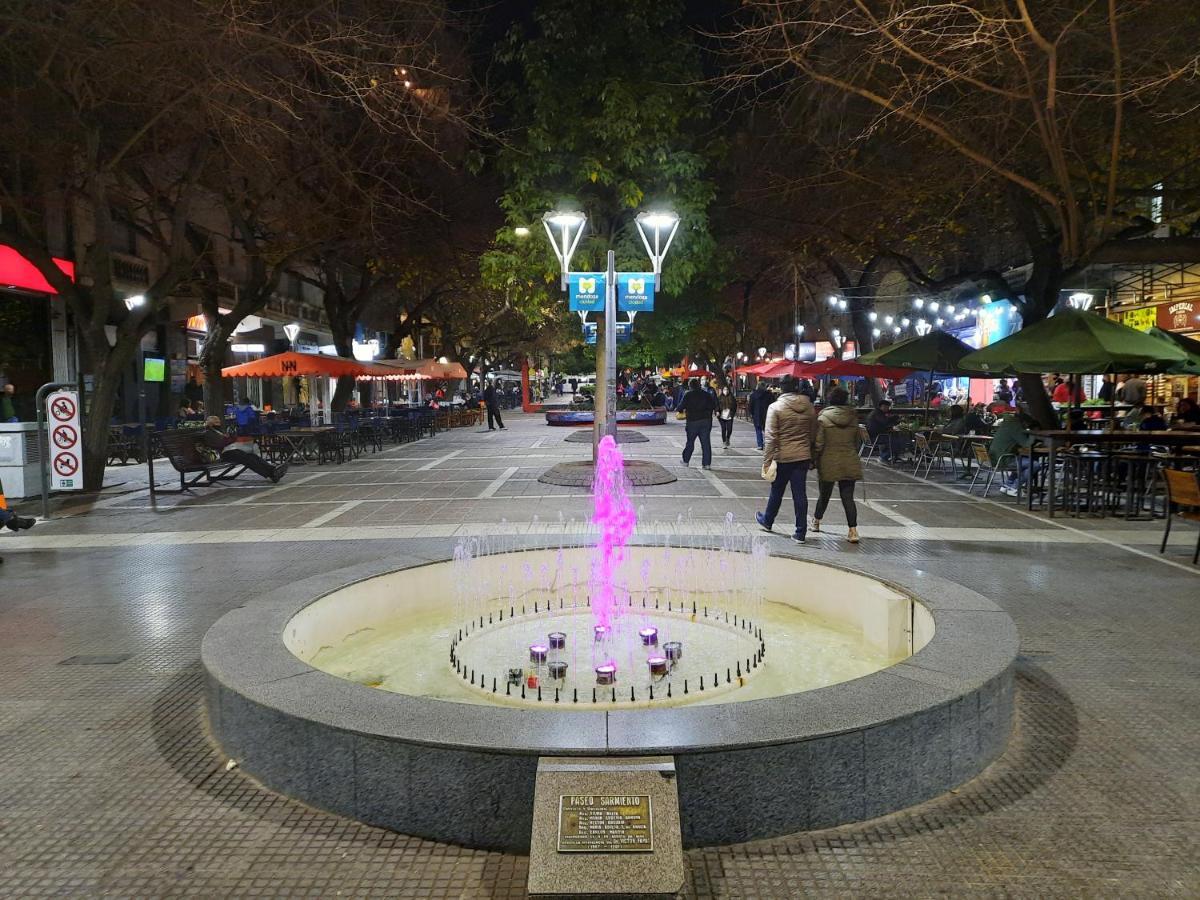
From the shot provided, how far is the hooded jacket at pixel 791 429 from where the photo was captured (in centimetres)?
901

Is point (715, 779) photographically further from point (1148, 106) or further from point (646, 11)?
point (646, 11)

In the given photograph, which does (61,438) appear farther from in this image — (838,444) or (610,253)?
(838,444)

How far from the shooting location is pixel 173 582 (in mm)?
7727

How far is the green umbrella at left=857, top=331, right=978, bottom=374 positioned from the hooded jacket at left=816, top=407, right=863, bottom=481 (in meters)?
7.18

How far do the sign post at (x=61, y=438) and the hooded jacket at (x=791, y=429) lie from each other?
980cm

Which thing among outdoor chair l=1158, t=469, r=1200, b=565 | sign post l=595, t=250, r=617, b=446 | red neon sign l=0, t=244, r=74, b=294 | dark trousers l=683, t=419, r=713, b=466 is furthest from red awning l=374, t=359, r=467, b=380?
outdoor chair l=1158, t=469, r=1200, b=565

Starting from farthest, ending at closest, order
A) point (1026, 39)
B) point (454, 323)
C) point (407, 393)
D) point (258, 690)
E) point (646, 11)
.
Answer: point (407, 393)
point (454, 323)
point (646, 11)
point (1026, 39)
point (258, 690)

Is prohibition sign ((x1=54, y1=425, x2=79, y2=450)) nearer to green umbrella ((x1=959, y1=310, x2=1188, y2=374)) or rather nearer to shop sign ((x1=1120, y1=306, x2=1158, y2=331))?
green umbrella ((x1=959, y1=310, x2=1188, y2=374))

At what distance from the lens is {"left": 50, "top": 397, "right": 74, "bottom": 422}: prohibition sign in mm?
11735

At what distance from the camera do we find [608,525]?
10.4m

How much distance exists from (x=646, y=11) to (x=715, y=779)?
44.1 feet

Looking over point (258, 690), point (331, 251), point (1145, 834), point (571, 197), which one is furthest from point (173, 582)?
point (331, 251)

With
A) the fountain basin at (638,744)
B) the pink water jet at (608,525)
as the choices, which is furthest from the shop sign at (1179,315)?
the fountain basin at (638,744)

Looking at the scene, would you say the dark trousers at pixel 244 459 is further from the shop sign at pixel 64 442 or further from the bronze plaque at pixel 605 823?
the bronze plaque at pixel 605 823
